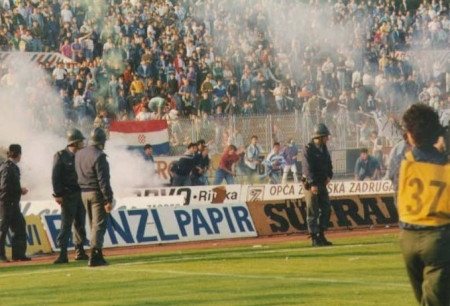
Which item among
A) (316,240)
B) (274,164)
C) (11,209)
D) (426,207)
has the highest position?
(426,207)

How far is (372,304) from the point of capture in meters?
12.9

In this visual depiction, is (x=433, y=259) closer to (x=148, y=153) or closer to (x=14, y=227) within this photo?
(x=14, y=227)

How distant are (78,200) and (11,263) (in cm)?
152

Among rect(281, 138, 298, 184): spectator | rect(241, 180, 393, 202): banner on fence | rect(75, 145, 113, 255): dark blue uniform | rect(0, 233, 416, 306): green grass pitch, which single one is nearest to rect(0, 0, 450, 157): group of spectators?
rect(281, 138, 298, 184): spectator

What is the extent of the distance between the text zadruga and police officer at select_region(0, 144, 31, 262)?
4.09 ft

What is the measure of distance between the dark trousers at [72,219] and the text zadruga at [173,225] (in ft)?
4.83

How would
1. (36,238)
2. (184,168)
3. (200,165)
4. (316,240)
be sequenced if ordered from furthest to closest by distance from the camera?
1. (200,165)
2. (184,168)
3. (36,238)
4. (316,240)

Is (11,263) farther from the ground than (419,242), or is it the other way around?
(419,242)

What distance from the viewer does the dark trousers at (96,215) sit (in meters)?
18.0

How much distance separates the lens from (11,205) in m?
20.3

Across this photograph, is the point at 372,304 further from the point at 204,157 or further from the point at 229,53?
the point at 229,53

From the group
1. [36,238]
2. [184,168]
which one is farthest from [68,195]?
[184,168]

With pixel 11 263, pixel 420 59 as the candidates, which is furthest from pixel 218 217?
pixel 420 59

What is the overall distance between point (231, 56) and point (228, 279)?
84.2 ft
